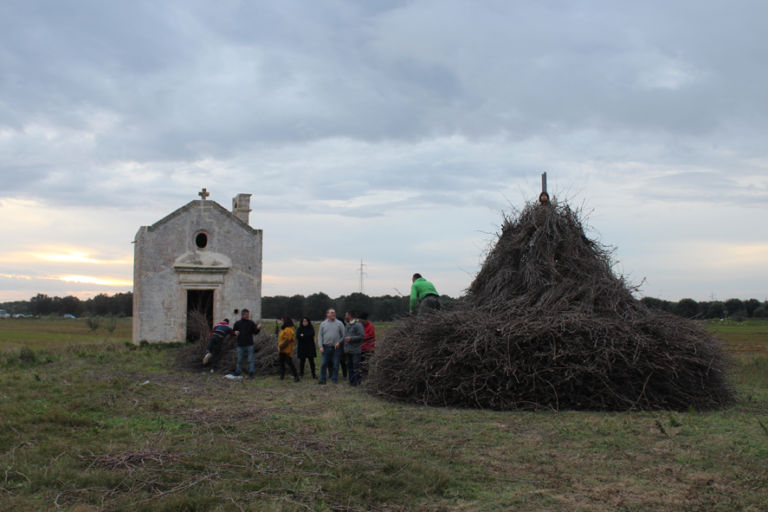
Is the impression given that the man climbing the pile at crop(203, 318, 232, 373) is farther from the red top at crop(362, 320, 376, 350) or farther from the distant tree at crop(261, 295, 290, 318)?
the distant tree at crop(261, 295, 290, 318)

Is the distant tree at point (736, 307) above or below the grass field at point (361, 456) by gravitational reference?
above

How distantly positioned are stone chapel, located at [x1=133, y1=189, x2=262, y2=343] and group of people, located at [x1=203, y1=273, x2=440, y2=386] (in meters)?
7.65

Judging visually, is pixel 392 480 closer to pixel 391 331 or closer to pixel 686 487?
pixel 686 487

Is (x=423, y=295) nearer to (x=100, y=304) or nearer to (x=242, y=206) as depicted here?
(x=242, y=206)

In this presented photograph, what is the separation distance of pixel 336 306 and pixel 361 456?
134 ft

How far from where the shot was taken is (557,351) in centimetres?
920

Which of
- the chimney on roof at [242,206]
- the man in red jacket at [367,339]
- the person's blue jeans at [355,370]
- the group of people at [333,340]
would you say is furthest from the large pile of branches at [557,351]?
the chimney on roof at [242,206]

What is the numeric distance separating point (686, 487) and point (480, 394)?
4.22 m

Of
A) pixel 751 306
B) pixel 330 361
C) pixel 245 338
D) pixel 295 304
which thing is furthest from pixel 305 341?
pixel 751 306

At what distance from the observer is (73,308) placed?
10150 centimetres

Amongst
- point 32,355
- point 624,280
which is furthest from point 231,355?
point 624,280

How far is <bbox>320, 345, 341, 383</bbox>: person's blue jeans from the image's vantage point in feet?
44.8

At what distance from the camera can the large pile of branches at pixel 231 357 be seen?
15.9 m

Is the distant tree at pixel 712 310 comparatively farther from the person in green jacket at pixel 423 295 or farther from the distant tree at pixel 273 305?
the distant tree at pixel 273 305
